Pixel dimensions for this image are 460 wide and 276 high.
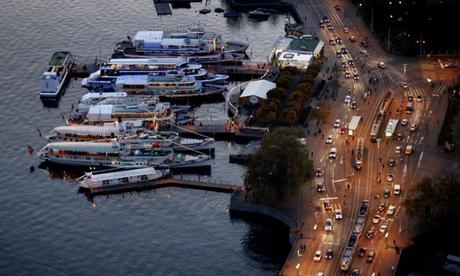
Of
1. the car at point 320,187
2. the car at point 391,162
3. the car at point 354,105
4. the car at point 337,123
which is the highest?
A: the car at point 354,105

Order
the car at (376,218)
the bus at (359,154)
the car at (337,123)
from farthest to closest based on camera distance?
the car at (337,123) → the bus at (359,154) → the car at (376,218)

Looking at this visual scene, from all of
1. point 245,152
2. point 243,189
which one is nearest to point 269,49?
point 245,152

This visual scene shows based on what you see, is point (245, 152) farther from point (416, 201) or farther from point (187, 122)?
point (416, 201)

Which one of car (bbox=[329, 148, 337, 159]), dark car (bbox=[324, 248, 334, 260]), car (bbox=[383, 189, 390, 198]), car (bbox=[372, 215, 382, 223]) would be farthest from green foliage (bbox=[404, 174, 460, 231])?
car (bbox=[329, 148, 337, 159])

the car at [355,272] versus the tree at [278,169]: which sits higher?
the tree at [278,169]

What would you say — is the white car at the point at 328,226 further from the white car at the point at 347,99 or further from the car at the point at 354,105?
the white car at the point at 347,99

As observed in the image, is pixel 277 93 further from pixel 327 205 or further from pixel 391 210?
pixel 391 210

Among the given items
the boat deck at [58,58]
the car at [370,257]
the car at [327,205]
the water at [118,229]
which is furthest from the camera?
the boat deck at [58,58]

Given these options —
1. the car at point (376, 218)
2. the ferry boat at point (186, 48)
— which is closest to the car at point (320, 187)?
the car at point (376, 218)
